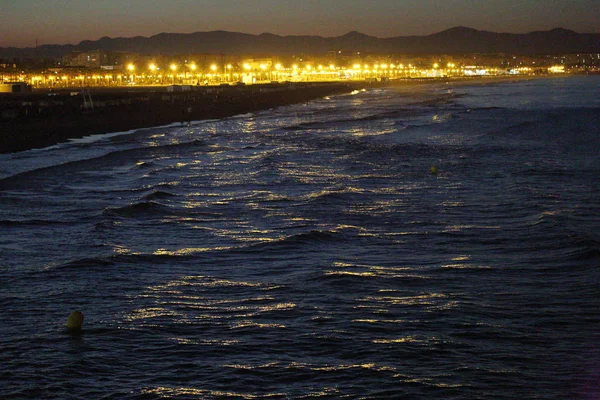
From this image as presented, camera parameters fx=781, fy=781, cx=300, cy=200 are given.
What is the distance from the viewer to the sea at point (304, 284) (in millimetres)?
8938

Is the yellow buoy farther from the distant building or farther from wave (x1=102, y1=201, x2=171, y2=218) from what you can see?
the distant building

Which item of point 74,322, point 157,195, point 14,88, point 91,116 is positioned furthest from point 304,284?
point 14,88

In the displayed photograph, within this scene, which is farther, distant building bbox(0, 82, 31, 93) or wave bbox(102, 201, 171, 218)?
distant building bbox(0, 82, 31, 93)

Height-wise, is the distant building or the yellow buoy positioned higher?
the distant building

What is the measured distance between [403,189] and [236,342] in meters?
14.2

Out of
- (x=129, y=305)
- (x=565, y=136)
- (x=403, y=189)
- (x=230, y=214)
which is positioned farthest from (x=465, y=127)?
(x=129, y=305)

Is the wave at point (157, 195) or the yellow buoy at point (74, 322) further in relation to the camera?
the wave at point (157, 195)

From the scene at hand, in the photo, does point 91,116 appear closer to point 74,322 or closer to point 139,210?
point 139,210

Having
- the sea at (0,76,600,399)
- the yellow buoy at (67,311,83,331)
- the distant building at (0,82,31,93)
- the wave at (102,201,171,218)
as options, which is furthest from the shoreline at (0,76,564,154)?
the distant building at (0,82,31,93)

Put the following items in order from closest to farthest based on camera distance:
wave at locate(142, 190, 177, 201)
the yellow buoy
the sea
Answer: the sea, the yellow buoy, wave at locate(142, 190, 177, 201)

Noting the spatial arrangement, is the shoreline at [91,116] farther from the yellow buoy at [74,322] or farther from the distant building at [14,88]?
the distant building at [14,88]

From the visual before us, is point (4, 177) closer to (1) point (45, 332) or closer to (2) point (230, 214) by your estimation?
(2) point (230, 214)

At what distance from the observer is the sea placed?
894 cm

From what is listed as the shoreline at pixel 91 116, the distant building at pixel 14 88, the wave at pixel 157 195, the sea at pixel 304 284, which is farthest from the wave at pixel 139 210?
the distant building at pixel 14 88
